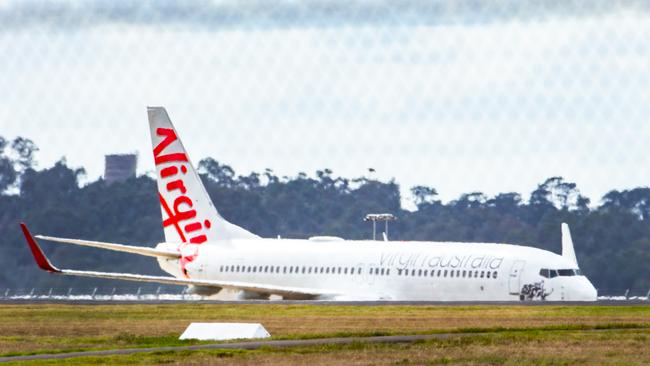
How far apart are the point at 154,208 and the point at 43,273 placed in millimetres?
24704

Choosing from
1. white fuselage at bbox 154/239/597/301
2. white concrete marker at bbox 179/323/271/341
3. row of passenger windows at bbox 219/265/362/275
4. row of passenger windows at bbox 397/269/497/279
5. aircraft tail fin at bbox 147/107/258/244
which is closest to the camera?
white concrete marker at bbox 179/323/271/341

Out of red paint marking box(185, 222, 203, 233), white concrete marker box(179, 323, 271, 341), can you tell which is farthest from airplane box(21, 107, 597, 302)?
white concrete marker box(179, 323, 271, 341)

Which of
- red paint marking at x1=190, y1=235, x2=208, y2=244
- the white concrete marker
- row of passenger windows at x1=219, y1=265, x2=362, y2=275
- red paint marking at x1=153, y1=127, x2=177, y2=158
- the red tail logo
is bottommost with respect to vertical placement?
the white concrete marker

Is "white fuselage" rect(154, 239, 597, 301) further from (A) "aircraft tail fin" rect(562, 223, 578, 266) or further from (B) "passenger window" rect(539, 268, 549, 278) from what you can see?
(A) "aircraft tail fin" rect(562, 223, 578, 266)

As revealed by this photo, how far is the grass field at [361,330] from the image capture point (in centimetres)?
4347

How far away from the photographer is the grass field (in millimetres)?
43469

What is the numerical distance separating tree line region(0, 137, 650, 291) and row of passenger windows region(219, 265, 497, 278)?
51251 mm

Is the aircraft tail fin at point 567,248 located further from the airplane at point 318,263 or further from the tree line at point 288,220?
the tree line at point 288,220

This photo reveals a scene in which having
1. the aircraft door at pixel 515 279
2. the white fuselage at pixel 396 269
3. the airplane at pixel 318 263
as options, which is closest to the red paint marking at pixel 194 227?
the airplane at pixel 318 263

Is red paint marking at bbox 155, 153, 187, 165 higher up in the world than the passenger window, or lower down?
higher up

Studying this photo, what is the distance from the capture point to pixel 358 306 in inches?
2857

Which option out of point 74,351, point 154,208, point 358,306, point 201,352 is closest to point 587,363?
point 201,352

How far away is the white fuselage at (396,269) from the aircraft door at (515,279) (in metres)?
0.05

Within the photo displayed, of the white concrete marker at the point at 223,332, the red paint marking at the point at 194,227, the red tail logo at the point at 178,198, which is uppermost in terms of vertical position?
the red tail logo at the point at 178,198
